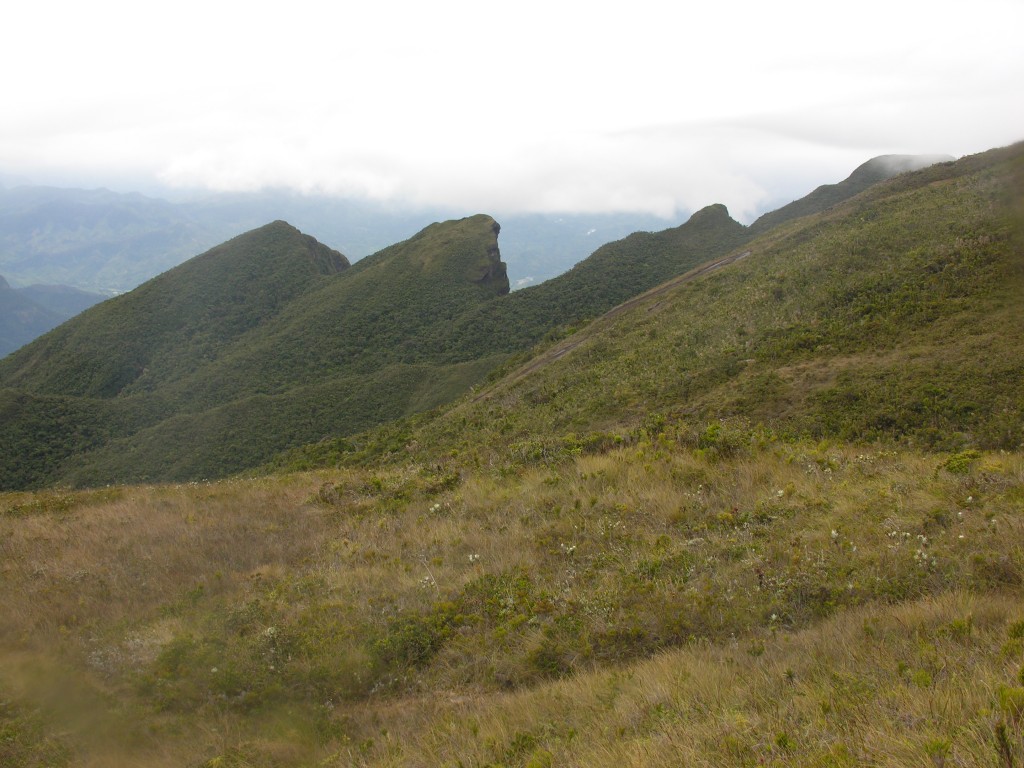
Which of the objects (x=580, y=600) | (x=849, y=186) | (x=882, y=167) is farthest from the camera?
(x=882, y=167)

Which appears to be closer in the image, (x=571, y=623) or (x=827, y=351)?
(x=571, y=623)

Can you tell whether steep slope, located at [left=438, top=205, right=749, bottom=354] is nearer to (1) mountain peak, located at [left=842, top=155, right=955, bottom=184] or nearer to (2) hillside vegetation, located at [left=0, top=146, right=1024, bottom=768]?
(1) mountain peak, located at [left=842, top=155, right=955, bottom=184]

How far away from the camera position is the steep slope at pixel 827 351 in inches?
430

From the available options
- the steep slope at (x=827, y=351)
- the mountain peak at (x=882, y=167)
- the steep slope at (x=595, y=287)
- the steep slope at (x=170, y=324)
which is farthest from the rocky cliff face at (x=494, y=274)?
the steep slope at (x=827, y=351)

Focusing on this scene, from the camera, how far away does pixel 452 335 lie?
7300 cm

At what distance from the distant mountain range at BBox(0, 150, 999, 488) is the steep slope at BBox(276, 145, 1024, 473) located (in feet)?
0.41

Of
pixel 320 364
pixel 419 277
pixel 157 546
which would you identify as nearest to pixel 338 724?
pixel 157 546

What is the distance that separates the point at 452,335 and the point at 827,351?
60555mm

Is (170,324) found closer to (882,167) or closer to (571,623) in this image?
(571,623)

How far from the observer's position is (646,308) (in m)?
30.2

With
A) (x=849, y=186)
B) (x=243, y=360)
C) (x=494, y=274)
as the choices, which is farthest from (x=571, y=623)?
(x=494, y=274)

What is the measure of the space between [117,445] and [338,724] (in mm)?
59049

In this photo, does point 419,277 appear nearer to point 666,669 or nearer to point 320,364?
point 320,364

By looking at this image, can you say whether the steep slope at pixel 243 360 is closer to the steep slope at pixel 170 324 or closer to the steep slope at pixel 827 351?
the steep slope at pixel 170 324
